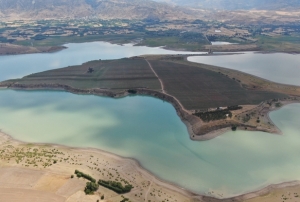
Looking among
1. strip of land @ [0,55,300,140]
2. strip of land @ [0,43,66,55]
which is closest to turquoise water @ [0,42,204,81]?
strip of land @ [0,43,66,55]

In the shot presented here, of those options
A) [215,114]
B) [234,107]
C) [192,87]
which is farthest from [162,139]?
[192,87]

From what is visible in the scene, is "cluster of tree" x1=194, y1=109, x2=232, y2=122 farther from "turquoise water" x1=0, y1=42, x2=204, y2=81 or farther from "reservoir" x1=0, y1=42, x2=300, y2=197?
"turquoise water" x1=0, y1=42, x2=204, y2=81

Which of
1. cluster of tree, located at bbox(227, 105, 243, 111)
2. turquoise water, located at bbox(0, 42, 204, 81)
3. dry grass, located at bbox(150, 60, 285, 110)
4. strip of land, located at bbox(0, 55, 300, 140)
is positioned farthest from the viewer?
turquoise water, located at bbox(0, 42, 204, 81)

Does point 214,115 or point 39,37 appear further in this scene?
point 39,37

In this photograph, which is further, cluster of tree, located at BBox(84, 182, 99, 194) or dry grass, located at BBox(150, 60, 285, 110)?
dry grass, located at BBox(150, 60, 285, 110)

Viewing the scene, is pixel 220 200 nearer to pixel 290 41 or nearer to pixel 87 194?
pixel 87 194

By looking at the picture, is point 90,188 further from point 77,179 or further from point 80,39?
point 80,39

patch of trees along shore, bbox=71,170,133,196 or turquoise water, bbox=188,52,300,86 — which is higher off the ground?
patch of trees along shore, bbox=71,170,133,196
